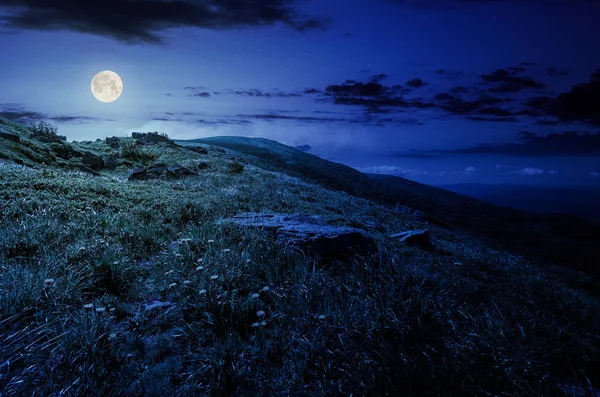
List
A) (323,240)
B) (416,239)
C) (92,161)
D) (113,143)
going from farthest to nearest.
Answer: (113,143)
(92,161)
(416,239)
(323,240)

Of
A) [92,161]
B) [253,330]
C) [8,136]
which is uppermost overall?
[8,136]

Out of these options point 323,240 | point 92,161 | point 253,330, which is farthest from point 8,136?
point 253,330

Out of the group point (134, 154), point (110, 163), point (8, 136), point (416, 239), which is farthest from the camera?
point (134, 154)

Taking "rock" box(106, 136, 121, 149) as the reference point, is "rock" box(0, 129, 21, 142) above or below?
above

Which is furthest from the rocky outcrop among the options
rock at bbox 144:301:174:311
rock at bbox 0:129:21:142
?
rock at bbox 144:301:174:311

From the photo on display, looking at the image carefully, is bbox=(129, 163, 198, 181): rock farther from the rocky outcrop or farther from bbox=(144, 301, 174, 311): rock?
the rocky outcrop

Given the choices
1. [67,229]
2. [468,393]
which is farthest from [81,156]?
[468,393]

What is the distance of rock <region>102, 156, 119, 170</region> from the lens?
2234 cm

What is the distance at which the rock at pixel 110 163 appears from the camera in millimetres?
22344

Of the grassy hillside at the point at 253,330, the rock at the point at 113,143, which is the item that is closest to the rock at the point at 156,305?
the grassy hillside at the point at 253,330

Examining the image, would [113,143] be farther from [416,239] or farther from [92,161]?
[416,239]

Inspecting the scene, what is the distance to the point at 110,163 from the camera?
22750 mm

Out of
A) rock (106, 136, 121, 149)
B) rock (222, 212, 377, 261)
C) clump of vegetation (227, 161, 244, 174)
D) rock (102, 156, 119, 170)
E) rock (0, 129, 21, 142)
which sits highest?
rock (0, 129, 21, 142)

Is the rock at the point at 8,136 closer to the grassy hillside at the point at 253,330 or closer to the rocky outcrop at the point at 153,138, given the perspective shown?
the grassy hillside at the point at 253,330
